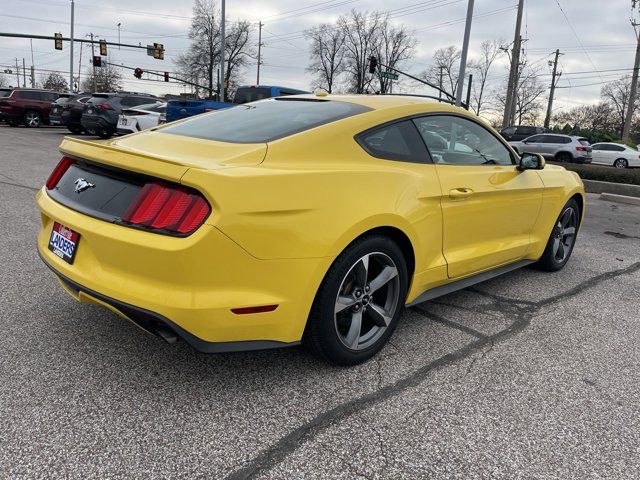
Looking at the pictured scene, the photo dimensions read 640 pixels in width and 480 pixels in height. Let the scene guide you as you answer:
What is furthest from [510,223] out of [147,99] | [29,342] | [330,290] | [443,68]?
[443,68]

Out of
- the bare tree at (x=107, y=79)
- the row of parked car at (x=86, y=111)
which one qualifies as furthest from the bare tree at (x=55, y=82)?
the row of parked car at (x=86, y=111)

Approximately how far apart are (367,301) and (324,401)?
613 millimetres

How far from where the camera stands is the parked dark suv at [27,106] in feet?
73.1

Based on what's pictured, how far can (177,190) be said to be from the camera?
7.21ft

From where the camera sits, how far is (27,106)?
892 inches

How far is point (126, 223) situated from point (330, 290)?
1012mm

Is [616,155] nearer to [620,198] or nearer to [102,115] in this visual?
[620,198]

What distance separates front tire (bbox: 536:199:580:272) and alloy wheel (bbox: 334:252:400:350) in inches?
95.5

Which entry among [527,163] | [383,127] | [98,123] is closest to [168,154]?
[383,127]

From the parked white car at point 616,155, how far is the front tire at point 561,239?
25.0m

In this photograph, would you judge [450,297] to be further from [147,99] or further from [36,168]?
[147,99]

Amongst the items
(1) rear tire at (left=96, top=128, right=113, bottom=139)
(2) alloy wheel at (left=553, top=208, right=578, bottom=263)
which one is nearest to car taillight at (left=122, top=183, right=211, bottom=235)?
(2) alloy wheel at (left=553, top=208, right=578, bottom=263)

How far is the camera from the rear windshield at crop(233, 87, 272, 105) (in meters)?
14.1

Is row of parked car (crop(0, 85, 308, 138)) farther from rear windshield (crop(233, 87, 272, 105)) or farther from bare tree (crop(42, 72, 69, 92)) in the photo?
bare tree (crop(42, 72, 69, 92))
